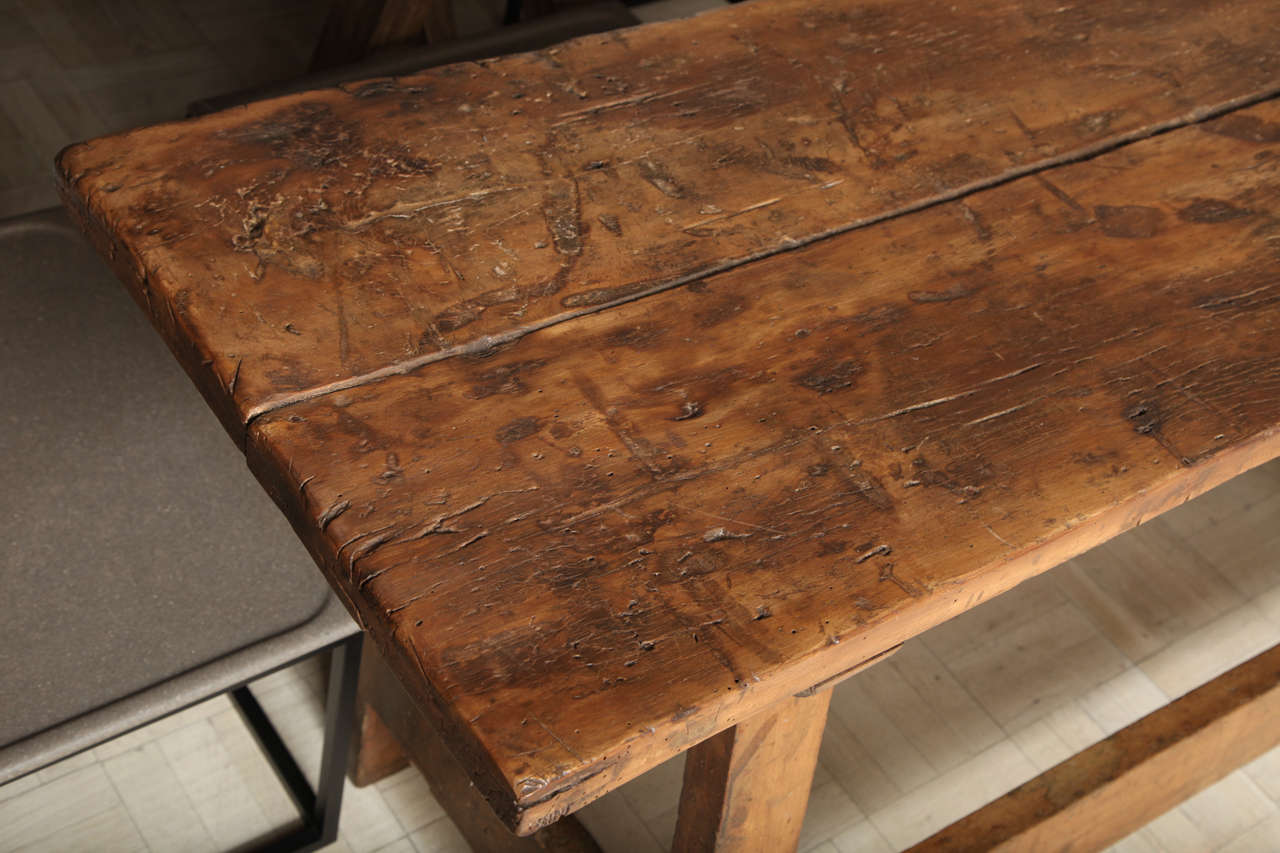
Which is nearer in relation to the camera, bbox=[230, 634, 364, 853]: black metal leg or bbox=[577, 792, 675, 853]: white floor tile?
bbox=[230, 634, 364, 853]: black metal leg

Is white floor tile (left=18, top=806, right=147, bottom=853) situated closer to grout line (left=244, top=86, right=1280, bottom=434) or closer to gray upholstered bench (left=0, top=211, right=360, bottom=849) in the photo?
gray upholstered bench (left=0, top=211, right=360, bottom=849)

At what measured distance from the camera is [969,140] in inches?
40.8

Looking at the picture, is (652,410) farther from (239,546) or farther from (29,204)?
(29,204)

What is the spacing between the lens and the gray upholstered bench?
961 mm

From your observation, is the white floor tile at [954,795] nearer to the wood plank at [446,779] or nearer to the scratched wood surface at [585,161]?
the wood plank at [446,779]

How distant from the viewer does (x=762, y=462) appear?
78cm

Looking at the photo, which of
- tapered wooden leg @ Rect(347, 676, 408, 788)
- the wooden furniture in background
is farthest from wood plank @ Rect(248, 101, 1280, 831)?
the wooden furniture in background

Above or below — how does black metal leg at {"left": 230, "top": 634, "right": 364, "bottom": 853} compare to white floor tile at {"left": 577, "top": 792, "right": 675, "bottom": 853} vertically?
above

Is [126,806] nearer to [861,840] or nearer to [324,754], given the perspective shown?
[324,754]

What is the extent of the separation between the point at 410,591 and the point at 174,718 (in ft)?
3.09

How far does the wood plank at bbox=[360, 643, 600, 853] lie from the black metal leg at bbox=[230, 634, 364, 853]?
4cm

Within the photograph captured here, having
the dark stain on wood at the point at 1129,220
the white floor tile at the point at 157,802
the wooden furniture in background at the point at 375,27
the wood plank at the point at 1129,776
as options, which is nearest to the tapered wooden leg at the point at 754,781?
the wood plank at the point at 1129,776

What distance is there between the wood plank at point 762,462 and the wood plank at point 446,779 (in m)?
0.57

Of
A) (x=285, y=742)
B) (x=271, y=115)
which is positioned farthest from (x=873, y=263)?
(x=285, y=742)
